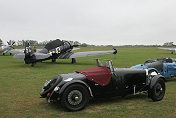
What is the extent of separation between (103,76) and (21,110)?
2773 millimetres

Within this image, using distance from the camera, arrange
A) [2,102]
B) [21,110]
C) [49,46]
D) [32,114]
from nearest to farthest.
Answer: [32,114], [21,110], [2,102], [49,46]

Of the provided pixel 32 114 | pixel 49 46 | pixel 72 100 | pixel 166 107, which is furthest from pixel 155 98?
pixel 49 46

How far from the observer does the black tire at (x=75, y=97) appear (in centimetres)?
538

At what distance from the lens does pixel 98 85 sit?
5918mm

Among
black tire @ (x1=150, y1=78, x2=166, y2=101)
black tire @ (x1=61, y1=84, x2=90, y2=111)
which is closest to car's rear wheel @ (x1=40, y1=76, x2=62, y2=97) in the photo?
black tire @ (x1=61, y1=84, x2=90, y2=111)

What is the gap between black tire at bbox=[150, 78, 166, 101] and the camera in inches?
257

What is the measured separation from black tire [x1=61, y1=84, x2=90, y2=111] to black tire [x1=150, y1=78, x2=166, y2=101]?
2498 mm

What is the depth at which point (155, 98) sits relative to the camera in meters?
6.55

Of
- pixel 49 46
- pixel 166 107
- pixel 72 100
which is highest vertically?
pixel 49 46

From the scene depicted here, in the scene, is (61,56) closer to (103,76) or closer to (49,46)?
(49,46)

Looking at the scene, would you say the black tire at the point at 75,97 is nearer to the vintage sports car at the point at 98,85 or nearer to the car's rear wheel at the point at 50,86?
the vintage sports car at the point at 98,85

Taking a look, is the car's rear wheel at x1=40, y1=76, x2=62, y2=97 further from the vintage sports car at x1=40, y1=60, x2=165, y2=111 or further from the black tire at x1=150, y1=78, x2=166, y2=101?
the black tire at x1=150, y1=78, x2=166, y2=101

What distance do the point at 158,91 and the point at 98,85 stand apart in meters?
2.39

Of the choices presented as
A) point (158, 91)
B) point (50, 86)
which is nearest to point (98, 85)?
point (50, 86)
